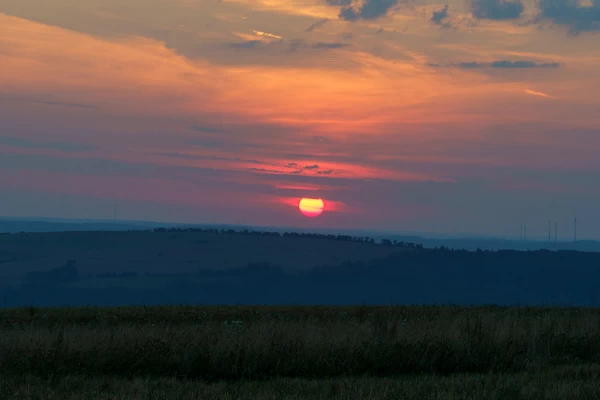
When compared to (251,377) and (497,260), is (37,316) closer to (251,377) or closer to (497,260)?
(251,377)

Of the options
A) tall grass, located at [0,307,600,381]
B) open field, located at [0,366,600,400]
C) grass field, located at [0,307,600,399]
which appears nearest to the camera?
open field, located at [0,366,600,400]

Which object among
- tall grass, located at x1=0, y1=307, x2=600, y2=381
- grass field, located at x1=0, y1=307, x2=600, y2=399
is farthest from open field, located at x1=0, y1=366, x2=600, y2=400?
tall grass, located at x1=0, y1=307, x2=600, y2=381

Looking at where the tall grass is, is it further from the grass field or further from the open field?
the open field

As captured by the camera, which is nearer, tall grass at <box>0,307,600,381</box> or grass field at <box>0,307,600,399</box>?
grass field at <box>0,307,600,399</box>

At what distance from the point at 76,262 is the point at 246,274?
3536cm

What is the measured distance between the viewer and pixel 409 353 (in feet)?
52.5

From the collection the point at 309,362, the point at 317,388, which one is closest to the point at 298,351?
the point at 309,362

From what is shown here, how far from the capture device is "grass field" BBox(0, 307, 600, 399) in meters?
12.9

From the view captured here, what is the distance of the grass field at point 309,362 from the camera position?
12906mm

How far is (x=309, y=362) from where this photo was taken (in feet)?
50.6

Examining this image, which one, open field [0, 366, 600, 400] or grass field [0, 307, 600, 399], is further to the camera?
grass field [0, 307, 600, 399]

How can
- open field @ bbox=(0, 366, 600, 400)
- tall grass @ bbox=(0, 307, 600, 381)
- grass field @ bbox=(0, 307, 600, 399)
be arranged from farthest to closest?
tall grass @ bbox=(0, 307, 600, 381)
grass field @ bbox=(0, 307, 600, 399)
open field @ bbox=(0, 366, 600, 400)

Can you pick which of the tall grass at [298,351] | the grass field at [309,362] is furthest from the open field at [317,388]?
the tall grass at [298,351]

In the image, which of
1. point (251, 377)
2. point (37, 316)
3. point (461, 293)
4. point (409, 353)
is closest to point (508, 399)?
point (409, 353)
